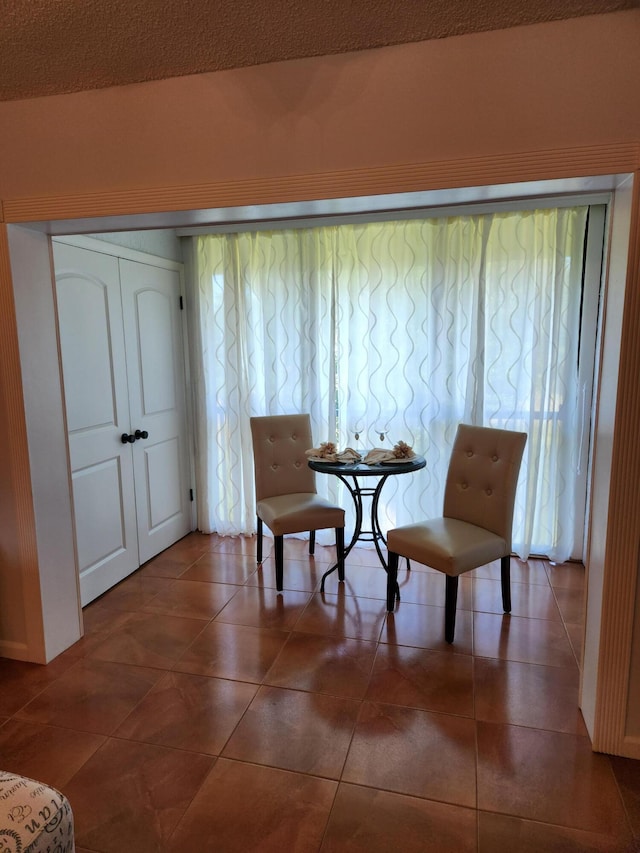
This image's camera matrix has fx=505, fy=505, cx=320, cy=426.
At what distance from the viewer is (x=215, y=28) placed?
162cm

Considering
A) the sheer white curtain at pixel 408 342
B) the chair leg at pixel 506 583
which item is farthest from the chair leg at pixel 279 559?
the chair leg at pixel 506 583

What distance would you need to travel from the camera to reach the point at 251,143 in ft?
6.03

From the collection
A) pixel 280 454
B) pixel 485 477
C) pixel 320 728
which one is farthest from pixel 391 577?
pixel 280 454

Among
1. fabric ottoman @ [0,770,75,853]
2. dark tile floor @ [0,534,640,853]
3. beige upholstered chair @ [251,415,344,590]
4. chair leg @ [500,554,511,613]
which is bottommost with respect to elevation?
dark tile floor @ [0,534,640,853]

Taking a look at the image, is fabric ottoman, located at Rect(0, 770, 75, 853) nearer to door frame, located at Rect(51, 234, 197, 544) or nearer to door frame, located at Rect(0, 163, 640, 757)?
door frame, located at Rect(0, 163, 640, 757)

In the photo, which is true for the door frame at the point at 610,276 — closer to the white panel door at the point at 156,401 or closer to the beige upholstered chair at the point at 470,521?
the beige upholstered chair at the point at 470,521

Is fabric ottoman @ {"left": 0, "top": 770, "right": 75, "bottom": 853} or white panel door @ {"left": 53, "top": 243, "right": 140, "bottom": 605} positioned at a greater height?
white panel door @ {"left": 53, "top": 243, "right": 140, "bottom": 605}

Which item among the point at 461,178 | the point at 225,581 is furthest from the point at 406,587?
the point at 461,178

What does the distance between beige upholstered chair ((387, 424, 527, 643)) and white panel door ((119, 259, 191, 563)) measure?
1.75m

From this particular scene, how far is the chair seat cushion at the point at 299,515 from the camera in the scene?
3.02 m

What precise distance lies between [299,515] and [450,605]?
1002mm

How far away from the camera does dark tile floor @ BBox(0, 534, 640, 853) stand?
1.55 m

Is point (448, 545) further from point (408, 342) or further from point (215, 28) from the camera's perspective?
point (215, 28)

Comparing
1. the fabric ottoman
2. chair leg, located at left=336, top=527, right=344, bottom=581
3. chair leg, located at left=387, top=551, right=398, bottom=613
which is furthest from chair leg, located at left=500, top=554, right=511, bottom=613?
the fabric ottoman
